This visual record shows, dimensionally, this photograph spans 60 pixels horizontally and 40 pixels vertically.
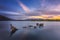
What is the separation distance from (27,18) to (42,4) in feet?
0.75

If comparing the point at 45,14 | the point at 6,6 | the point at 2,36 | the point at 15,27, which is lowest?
the point at 2,36

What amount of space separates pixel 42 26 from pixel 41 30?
0.05m

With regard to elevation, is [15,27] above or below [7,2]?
below

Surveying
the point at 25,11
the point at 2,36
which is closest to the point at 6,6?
the point at 25,11

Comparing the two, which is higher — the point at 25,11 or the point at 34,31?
the point at 25,11

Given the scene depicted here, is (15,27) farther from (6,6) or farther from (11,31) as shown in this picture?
(6,6)

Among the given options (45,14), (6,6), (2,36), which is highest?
(6,6)

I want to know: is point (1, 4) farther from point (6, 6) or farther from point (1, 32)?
point (1, 32)

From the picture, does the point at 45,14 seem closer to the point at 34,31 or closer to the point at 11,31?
the point at 34,31

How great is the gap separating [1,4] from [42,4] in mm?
459

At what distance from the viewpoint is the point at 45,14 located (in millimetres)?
1086

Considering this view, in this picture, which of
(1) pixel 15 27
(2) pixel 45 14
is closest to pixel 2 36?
(1) pixel 15 27

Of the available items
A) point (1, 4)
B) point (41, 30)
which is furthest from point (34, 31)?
point (1, 4)

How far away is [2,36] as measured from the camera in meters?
1.09
